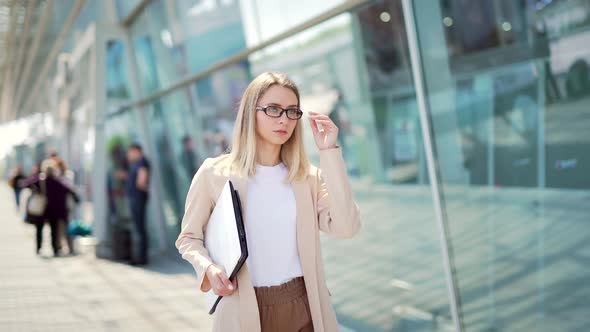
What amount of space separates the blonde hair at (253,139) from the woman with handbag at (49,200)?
764 centimetres

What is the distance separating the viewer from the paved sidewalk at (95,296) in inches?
182

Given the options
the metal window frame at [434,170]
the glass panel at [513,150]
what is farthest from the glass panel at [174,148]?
the glass panel at [513,150]

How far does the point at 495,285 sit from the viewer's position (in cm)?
329

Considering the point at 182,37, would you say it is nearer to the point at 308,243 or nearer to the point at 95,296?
the point at 95,296

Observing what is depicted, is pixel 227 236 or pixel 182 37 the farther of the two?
pixel 182 37

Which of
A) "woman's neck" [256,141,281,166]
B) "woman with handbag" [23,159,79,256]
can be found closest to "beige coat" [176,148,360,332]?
"woman's neck" [256,141,281,166]

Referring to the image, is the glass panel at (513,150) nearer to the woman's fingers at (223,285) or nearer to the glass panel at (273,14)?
the glass panel at (273,14)

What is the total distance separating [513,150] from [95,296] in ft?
14.9

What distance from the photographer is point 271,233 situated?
1751 mm

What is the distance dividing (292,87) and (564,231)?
1.91m

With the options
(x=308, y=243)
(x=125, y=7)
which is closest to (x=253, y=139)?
(x=308, y=243)

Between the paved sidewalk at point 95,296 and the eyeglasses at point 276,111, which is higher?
the eyeglasses at point 276,111

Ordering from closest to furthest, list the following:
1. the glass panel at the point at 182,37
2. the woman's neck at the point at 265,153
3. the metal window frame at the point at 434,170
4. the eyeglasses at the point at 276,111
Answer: the eyeglasses at the point at 276,111 < the woman's neck at the point at 265,153 < the metal window frame at the point at 434,170 < the glass panel at the point at 182,37

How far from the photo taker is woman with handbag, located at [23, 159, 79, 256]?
8.41 meters
